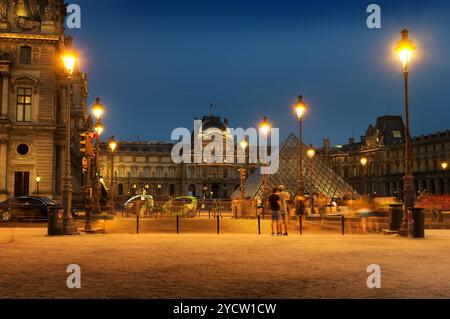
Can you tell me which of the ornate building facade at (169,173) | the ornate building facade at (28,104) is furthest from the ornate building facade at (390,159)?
the ornate building facade at (28,104)

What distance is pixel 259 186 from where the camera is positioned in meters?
47.1

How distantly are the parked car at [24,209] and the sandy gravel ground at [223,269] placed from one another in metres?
14.3

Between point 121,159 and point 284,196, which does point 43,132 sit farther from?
point 121,159

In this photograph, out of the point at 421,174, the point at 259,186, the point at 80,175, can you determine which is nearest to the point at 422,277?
the point at 259,186

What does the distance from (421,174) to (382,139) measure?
A: 14.4 meters

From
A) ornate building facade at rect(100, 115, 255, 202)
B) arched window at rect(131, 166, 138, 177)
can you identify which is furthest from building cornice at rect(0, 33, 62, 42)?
arched window at rect(131, 166, 138, 177)

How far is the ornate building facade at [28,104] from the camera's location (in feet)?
126

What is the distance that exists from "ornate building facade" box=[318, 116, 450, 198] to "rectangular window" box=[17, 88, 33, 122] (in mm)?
60604

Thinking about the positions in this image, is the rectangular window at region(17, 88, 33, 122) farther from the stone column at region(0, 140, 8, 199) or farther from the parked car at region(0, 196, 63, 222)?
the parked car at region(0, 196, 63, 222)

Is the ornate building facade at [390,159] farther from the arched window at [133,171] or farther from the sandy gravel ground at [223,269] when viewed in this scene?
the sandy gravel ground at [223,269]

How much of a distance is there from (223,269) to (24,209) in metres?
21.2

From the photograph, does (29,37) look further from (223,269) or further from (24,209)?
(223,269)

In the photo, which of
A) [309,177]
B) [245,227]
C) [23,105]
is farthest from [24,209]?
[309,177]

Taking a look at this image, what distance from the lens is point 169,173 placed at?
12331 cm
